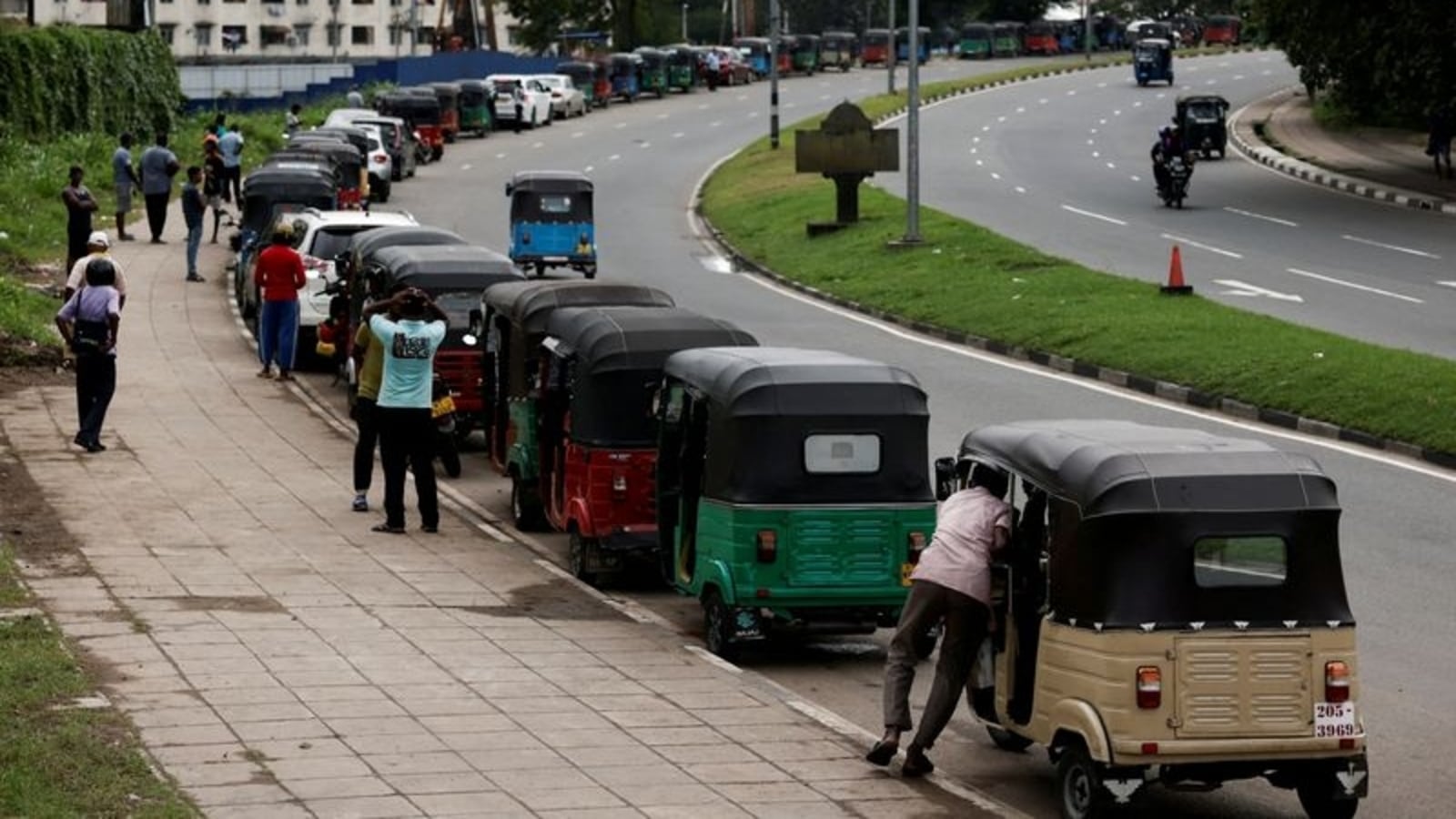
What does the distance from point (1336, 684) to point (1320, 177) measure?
1902 inches

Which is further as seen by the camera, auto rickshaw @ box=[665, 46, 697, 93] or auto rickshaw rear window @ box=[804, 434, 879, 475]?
auto rickshaw @ box=[665, 46, 697, 93]

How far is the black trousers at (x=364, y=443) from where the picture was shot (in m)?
20.1

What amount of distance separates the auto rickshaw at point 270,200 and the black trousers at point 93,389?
1267 cm

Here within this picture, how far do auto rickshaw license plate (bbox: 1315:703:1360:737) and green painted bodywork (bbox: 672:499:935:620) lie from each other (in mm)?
4390

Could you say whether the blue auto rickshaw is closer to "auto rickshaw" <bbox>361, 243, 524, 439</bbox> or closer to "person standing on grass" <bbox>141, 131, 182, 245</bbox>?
"person standing on grass" <bbox>141, 131, 182, 245</bbox>

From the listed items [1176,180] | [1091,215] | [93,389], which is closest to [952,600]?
[93,389]

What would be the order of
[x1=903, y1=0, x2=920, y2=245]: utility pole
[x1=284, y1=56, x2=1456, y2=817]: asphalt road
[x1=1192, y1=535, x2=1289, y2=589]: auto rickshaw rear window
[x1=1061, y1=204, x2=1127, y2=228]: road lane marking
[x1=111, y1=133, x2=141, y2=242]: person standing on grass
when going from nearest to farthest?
[x1=1192, y1=535, x2=1289, y2=589]: auto rickshaw rear window < [x1=284, y1=56, x2=1456, y2=817]: asphalt road < [x1=111, y1=133, x2=141, y2=242]: person standing on grass < [x1=903, y1=0, x2=920, y2=245]: utility pole < [x1=1061, y1=204, x2=1127, y2=228]: road lane marking

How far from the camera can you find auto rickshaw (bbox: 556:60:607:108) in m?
93.9

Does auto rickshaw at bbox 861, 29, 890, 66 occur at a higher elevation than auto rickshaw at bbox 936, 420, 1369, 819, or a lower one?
higher

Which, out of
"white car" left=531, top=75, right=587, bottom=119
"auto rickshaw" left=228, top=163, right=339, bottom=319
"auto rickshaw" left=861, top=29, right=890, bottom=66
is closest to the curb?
"auto rickshaw" left=228, top=163, right=339, bottom=319

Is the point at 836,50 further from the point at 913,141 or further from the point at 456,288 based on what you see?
the point at 456,288

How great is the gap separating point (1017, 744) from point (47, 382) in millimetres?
16443

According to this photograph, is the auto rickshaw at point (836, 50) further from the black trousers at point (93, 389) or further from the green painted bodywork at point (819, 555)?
the green painted bodywork at point (819, 555)

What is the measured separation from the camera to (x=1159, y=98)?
89.2 meters
